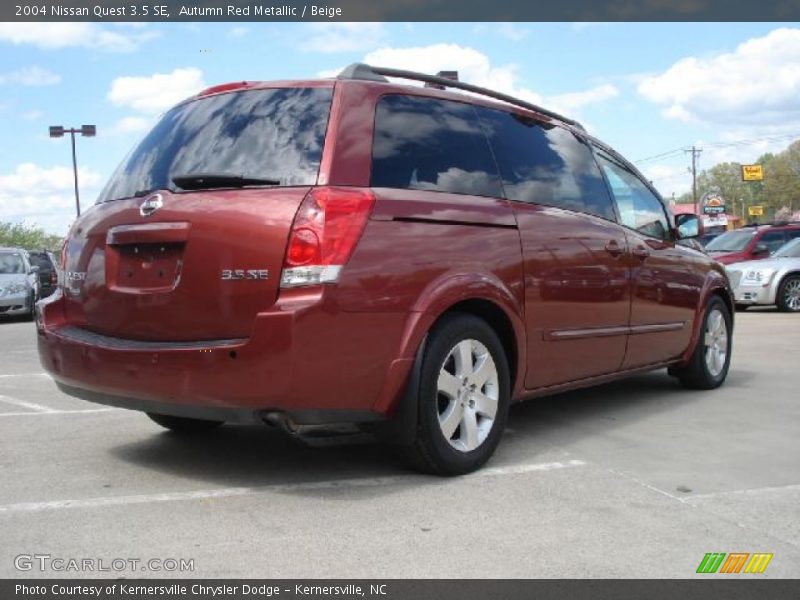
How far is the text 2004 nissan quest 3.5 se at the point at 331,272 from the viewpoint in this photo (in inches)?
138

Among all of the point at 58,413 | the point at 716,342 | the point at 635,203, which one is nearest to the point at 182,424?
the point at 58,413

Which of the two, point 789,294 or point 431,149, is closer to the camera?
point 431,149

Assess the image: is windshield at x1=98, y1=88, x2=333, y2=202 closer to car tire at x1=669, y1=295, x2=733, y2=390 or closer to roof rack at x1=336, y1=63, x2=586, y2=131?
roof rack at x1=336, y1=63, x2=586, y2=131

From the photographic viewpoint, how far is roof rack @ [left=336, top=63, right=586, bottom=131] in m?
4.05

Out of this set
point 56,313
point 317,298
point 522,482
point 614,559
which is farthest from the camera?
point 56,313

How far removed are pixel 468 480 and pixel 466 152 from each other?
1691 mm

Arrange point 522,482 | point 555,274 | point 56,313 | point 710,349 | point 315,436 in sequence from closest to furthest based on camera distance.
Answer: point 315,436 → point 522,482 → point 56,313 → point 555,274 → point 710,349

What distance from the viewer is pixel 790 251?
49.7ft

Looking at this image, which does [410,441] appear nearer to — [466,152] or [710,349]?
[466,152]

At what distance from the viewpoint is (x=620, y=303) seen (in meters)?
5.28

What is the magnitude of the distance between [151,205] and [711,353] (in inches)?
186

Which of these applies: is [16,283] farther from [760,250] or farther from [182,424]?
[760,250]

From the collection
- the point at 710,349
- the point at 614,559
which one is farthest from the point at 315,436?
the point at 710,349

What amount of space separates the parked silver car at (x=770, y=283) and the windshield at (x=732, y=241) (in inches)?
56.1
